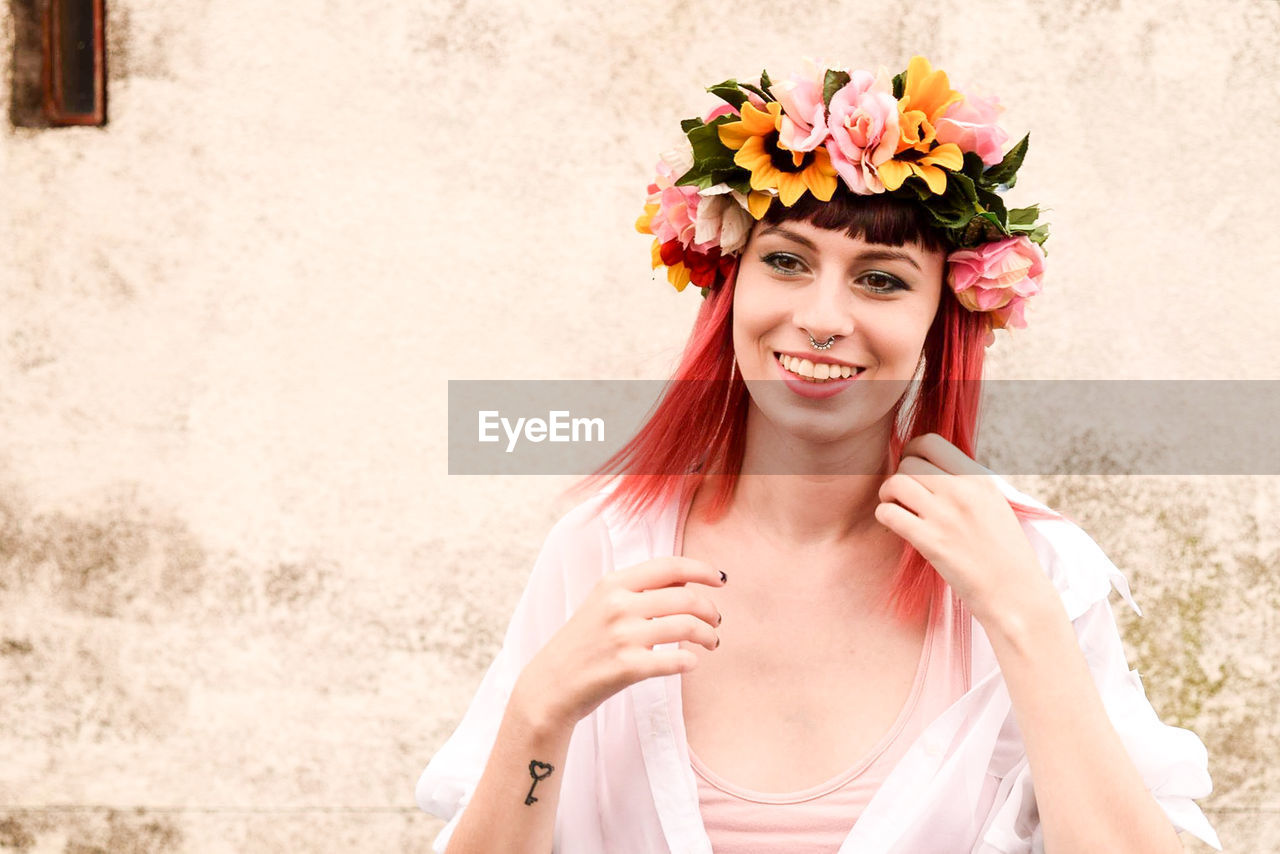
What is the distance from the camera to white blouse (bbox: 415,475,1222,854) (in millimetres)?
1523

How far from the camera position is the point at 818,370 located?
154 cm

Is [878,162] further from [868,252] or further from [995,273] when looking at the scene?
[995,273]

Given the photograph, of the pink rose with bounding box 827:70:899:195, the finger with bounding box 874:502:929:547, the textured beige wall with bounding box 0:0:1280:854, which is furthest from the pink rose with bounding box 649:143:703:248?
the textured beige wall with bounding box 0:0:1280:854

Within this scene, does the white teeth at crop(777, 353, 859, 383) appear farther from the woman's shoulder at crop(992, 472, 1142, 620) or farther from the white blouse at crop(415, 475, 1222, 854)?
the white blouse at crop(415, 475, 1222, 854)

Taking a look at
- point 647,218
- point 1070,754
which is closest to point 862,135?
point 647,218

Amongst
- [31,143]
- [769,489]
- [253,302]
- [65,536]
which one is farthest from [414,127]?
[769,489]

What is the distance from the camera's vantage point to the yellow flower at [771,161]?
1.54 metres

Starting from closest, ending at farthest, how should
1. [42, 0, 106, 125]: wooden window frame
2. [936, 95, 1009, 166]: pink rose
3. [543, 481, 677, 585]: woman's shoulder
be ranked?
[936, 95, 1009, 166]: pink rose
[543, 481, 677, 585]: woman's shoulder
[42, 0, 106, 125]: wooden window frame

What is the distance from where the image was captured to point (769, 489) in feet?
5.74

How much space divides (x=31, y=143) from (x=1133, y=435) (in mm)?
3103

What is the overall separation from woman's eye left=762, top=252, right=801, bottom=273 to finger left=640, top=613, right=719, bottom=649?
47 centimetres

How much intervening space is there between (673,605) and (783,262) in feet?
1.55

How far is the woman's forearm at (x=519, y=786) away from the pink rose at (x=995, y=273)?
0.76 meters

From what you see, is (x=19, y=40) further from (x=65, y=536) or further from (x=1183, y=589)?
(x=1183, y=589)
